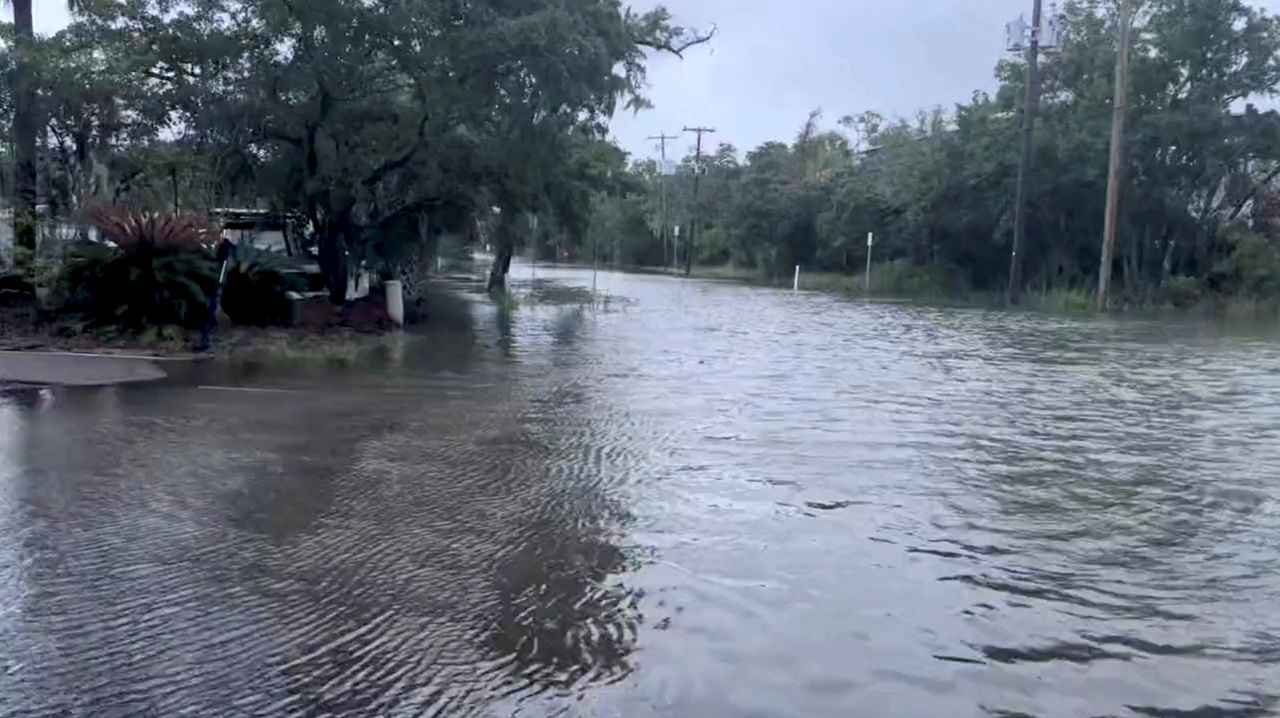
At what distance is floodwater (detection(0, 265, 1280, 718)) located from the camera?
5516 mm

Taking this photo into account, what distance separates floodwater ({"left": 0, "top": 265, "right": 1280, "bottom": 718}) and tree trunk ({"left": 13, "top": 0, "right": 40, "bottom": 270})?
6.46 m

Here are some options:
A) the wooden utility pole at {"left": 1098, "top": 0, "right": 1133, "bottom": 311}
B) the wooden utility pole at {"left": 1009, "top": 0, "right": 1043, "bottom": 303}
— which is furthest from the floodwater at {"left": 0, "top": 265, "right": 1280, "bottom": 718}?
the wooden utility pole at {"left": 1009, "top": 0, "right": 1043, "bottom": 303}

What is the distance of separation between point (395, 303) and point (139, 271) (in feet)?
20.0

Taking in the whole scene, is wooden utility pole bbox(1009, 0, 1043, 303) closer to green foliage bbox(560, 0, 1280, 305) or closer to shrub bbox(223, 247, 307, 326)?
green foliage bbox(560, 0, 1280, 305)

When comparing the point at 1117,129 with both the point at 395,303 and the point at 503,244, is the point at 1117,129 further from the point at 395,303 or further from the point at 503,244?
the point at 395,303

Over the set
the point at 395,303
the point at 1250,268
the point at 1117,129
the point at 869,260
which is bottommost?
the point at 395,303

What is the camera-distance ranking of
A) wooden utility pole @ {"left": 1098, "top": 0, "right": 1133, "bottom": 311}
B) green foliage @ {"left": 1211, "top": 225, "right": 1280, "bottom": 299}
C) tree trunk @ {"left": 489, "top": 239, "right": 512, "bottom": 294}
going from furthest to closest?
1. green foliage @ {"left": 1211, "top": 225, "right": 1280, "bottom": 299}
2. tree trunk @ {"left": 489, "top": 239, "right": 512, "bottom": 294}
3. wooden utility pole @ {"left": 1098, "top": 0, "right": 1133, "bottom": 311}

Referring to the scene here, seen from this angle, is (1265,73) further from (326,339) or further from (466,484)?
(466,484)

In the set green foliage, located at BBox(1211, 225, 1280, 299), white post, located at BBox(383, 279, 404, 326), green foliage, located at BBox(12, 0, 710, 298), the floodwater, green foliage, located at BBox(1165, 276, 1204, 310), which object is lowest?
the floodwater

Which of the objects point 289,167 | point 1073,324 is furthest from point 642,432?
point 1073,324

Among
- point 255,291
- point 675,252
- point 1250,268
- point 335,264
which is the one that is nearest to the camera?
point 255,291

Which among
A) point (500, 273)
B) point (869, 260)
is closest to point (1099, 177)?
point (869, 260)

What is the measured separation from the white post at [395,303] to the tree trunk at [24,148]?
5948mm

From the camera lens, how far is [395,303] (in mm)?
22875
